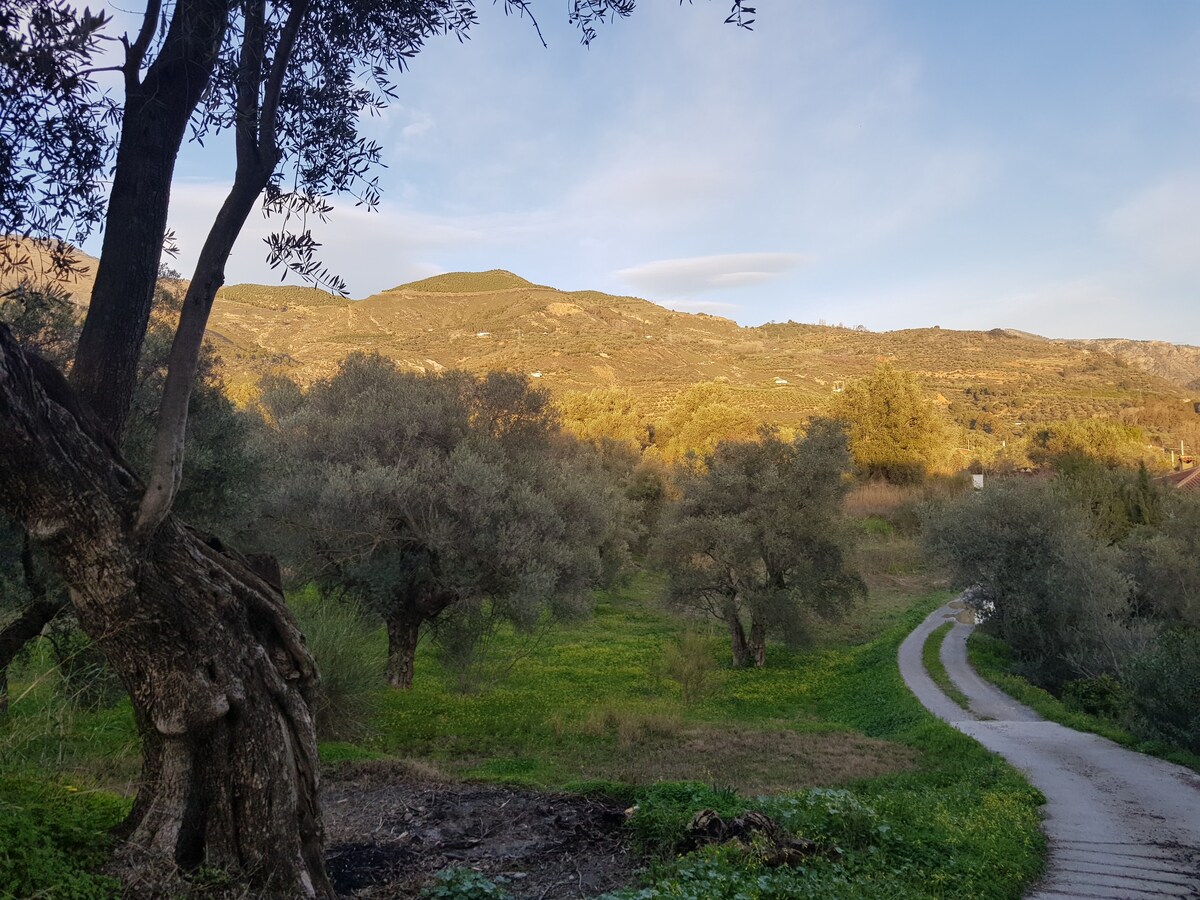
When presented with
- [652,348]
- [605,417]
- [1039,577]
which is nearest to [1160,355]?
[652,348]

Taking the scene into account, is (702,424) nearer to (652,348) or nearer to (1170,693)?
(1170,693)

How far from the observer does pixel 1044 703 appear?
927 inches

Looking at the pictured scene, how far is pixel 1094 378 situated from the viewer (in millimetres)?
126062

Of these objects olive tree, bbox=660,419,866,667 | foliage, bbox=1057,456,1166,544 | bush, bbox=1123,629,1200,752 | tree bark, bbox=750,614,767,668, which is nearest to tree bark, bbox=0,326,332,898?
bush, bbox=1123,629,1200,752

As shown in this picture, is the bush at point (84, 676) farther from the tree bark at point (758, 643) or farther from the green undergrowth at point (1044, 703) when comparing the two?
the tree bark at point (758, 643)

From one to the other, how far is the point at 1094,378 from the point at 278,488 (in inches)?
5409

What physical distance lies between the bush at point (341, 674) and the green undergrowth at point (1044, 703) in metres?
15.0

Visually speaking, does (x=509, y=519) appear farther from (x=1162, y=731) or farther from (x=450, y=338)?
(x=450, y=338)

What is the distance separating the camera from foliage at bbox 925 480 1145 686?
27969 millimetres

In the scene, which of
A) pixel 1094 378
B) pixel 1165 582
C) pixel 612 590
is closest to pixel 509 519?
pixel 612 590

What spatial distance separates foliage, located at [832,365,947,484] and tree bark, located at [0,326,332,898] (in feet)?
234

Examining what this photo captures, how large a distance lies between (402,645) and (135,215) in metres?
16.4

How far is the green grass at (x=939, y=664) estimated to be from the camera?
24.7 metres

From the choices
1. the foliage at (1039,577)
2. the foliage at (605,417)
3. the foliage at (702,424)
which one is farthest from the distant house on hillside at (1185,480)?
the foliage at (605,417)
